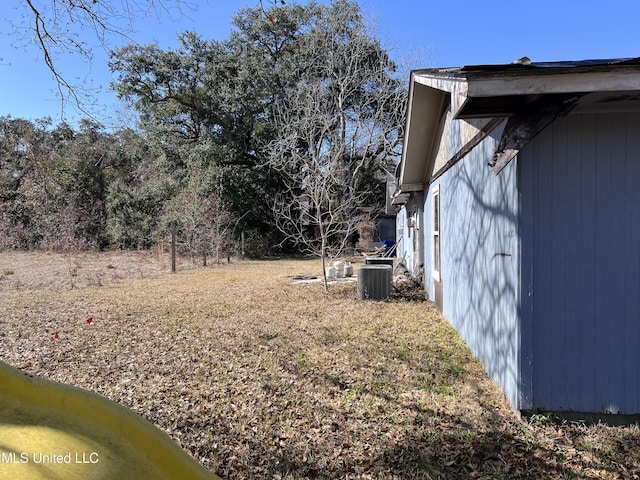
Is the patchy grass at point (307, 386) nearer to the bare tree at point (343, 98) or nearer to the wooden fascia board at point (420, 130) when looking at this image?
the wooden fascia board at point (420, 130)

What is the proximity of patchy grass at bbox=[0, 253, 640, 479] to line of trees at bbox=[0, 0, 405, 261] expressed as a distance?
14.8 meters

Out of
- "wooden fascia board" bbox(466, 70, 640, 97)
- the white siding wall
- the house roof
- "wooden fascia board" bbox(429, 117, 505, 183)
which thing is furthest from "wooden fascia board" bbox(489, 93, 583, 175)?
"wooden fascia board" bbox(429, 117, 505, 183)

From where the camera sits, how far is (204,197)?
71.9 feet

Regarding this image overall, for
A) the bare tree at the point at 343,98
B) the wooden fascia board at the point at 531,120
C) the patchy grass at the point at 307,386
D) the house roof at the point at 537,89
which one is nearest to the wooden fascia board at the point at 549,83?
the house roof at the point at 537,89

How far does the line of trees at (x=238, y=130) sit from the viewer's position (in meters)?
23.5

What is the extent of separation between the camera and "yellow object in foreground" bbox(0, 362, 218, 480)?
1163 mm

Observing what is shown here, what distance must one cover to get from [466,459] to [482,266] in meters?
2.24

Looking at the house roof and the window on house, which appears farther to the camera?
the window on house

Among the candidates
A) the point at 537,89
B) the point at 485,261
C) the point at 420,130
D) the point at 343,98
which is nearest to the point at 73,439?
the point at 537,89

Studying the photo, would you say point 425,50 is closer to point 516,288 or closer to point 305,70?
point 305,70

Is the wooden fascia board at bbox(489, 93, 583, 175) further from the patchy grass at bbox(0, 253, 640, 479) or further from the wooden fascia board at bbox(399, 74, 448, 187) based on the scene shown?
the wooden fascia board at bbox(399, 74, 448, 187)

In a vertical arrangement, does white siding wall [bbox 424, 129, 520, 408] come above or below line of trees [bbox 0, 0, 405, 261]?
below

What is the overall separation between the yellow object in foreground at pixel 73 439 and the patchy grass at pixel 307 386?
1779mm

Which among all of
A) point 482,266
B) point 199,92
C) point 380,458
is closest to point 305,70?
point 199,92
